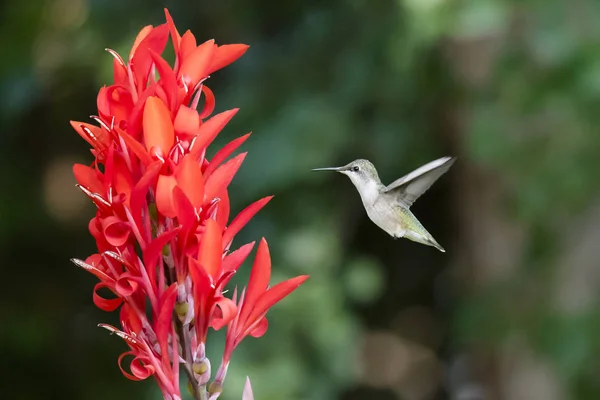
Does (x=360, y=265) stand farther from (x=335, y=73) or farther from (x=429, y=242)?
(x=429, y=242)

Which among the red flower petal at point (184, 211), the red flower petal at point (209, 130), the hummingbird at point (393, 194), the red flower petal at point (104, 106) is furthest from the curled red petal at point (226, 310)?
the hummingbird at point (393, 194)

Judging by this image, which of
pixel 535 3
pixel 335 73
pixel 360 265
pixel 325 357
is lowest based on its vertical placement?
pixel 325 357

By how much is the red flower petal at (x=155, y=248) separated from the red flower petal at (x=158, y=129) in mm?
143

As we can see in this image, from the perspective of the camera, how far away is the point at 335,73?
4.61 metres

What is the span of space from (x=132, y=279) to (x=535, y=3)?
3436 millimetres

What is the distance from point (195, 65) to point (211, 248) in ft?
1.17

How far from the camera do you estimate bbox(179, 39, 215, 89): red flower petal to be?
1498 mm

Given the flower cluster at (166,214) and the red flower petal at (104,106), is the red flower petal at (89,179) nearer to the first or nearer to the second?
the flower cluster at (166,214)

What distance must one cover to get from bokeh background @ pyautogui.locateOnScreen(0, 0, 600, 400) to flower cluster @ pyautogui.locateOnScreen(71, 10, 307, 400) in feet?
8.45

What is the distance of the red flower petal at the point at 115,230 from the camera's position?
1.40 metres

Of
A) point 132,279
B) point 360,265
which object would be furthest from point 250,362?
point 132,279

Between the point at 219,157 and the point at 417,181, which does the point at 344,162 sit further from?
the point at 219,157

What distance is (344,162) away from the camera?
16.1 ft

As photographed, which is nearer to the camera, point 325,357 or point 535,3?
point 535,3
